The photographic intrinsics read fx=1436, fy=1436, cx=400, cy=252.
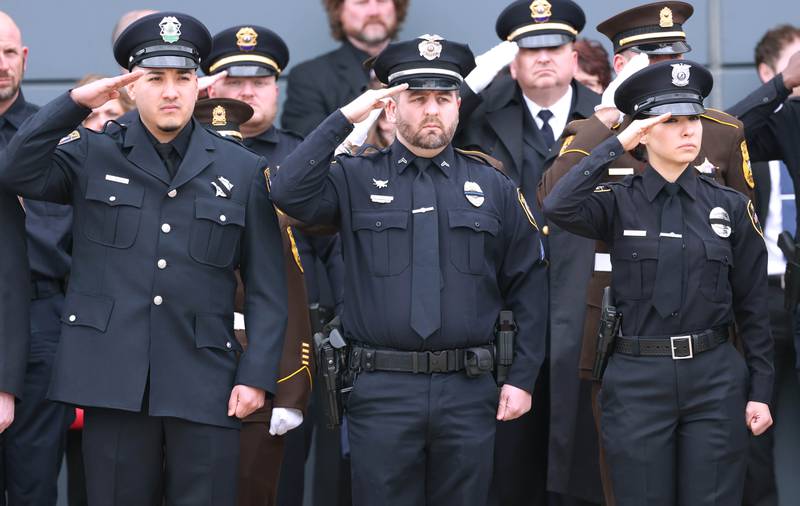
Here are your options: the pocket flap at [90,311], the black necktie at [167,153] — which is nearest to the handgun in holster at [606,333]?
the black necktie at [167,153]

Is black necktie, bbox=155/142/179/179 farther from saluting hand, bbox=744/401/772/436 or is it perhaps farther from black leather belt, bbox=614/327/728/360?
saluting hand, bbox=744/401/772/436

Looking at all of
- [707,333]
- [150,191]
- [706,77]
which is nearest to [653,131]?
[706,77]

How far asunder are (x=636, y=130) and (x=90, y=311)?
187cm

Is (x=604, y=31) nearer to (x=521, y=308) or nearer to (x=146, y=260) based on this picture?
(x=521, y=308)

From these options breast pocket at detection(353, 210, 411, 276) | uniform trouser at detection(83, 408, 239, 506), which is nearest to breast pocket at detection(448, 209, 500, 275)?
breast pocket at detection(353, 210, 411, 276)

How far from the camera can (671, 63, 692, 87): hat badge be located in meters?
4.90

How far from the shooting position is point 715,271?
479 centimetres

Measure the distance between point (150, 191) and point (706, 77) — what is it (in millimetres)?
1947

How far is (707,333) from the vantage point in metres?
4.76

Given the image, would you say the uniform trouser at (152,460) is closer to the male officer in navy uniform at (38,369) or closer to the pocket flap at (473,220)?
the pocket flap at (473,220)

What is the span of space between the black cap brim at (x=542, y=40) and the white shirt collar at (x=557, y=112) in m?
0.25

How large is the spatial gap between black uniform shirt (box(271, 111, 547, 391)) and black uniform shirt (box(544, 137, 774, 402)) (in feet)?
0.69

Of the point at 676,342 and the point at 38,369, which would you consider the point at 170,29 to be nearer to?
the point at 38,369

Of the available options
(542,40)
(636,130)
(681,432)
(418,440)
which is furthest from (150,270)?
(542,40)
